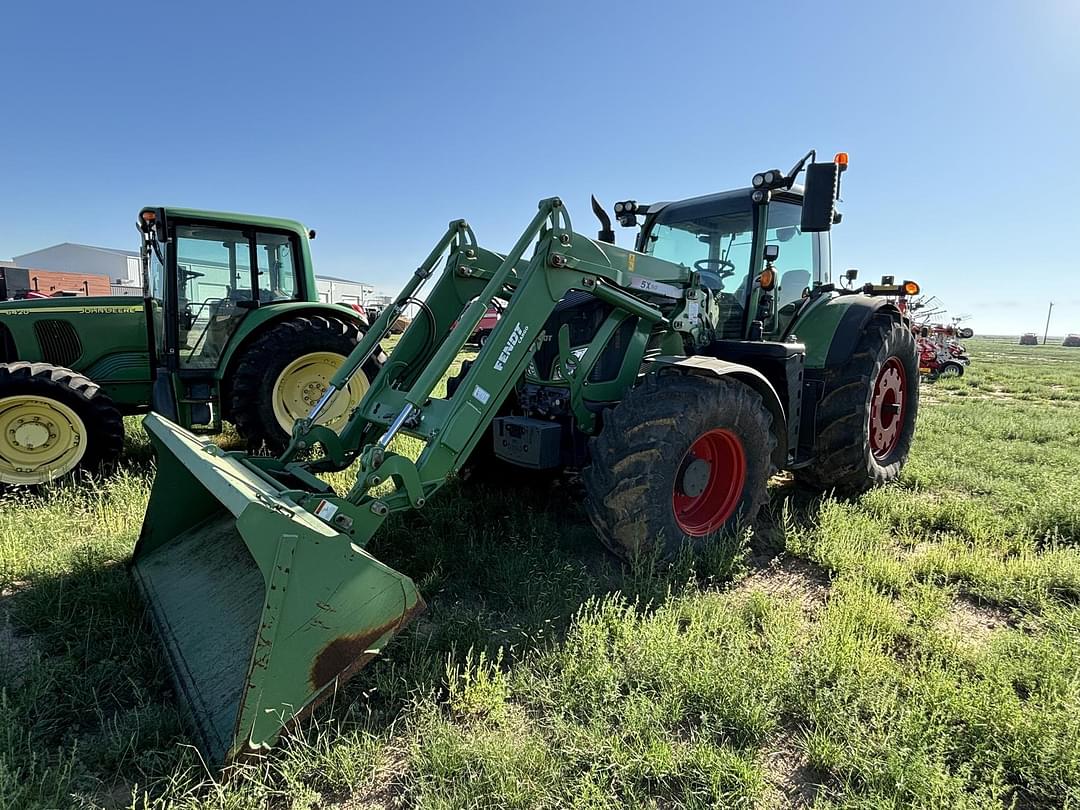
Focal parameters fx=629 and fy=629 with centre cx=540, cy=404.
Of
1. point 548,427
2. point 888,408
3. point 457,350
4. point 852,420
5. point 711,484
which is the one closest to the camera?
point 457,350

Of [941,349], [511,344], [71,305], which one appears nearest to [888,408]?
[511,344]

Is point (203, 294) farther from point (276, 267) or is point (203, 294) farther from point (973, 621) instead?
point (973, 621)

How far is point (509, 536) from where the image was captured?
157 inches

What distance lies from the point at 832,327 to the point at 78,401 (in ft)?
19.5

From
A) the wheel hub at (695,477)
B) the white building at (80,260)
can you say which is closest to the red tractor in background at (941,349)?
the wheel hub at (695,477)

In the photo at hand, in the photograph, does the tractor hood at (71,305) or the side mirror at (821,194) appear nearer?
the side mirror at (821,194)

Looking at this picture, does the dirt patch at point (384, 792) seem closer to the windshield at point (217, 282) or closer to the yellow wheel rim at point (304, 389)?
the yellow wheel rim at point (304, 389)

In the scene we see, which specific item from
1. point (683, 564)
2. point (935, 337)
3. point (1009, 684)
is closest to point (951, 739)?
point (1009, 684)

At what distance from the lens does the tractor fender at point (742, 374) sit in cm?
352

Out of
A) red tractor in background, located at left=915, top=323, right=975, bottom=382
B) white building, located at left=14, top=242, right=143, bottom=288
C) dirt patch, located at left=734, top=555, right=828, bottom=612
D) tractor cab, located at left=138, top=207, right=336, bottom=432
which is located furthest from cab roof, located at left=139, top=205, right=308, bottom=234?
white building, located at left=14, top=242, right=143, bottom=288

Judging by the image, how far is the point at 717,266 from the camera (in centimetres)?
486

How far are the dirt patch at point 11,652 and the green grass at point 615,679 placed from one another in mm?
13

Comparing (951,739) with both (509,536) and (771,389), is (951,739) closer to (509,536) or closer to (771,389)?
(771,389)

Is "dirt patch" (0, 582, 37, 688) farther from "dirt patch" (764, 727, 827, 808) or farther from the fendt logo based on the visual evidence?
"dirt patch" (764, 727, 827, 808)
